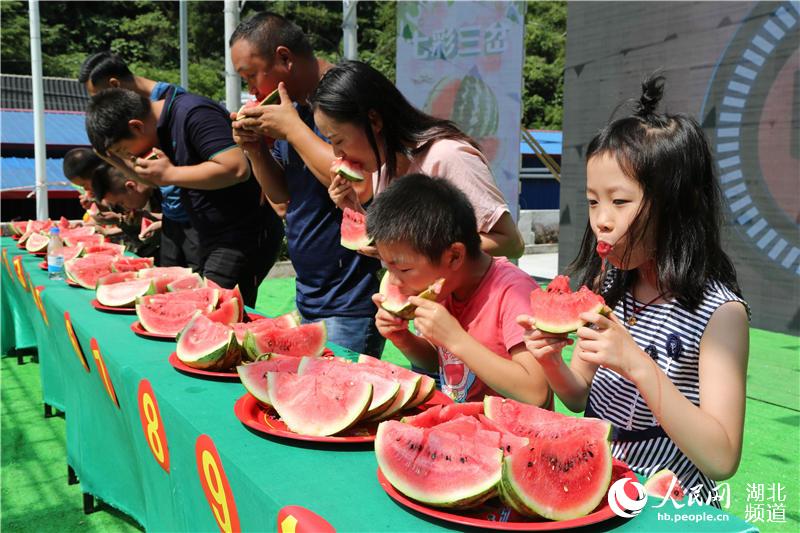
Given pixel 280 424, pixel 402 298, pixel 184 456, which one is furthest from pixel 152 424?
pixel 402 298

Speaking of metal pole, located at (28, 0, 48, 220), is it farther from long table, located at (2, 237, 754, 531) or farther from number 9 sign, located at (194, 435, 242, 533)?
number 9 sign, located at (194, 435, 242, 533)

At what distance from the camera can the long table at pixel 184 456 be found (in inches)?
50.3

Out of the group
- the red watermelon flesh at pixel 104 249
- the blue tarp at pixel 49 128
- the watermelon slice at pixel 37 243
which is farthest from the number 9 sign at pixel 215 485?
the blue tarp at pixel 49 128

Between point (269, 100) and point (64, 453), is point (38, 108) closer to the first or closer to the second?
point (64, 453)

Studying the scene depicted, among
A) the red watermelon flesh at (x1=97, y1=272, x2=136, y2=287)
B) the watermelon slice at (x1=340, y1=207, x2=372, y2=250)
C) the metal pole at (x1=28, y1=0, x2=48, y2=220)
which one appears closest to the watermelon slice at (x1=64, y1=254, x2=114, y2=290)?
the red watermelon flesh at (x1=97, y1=272, x2=136, y2=287)

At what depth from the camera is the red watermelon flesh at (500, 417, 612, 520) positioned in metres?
1.18

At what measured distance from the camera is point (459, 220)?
2.01 meters

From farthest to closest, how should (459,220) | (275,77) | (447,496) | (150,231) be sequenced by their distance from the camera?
(150,231)
(275,77)
(459,220)
(447,496)

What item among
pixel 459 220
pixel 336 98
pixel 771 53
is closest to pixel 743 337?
pixel 459 220

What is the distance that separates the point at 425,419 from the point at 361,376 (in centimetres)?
28

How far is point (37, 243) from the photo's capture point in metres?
5.78

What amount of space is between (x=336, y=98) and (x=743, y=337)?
1.59 m

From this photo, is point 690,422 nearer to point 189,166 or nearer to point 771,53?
point 189,166

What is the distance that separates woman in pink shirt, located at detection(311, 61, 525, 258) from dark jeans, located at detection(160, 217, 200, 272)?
1.73 metres
